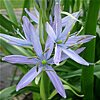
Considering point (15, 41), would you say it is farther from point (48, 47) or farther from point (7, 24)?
point (7, 24)

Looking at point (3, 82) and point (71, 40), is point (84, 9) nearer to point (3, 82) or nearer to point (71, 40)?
point (71, 40)

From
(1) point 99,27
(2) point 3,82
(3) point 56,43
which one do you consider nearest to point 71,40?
(3) point 56,43

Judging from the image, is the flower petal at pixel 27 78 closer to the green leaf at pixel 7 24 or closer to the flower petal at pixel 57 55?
the flower petal at pixel 57 55

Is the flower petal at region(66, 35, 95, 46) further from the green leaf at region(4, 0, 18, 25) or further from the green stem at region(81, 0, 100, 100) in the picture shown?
the green leaf at region(4, 0, 18, 25)

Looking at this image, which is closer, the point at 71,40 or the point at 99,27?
the point at 71,40

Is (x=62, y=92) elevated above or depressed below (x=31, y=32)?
below

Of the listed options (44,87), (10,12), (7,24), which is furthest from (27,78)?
(10,12)

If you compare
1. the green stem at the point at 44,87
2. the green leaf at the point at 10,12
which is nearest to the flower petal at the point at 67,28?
the green stem at the point at 44,87
